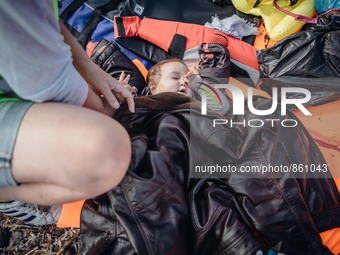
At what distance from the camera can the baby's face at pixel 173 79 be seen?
159cm

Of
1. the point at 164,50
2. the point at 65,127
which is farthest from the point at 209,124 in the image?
the point at 164,50

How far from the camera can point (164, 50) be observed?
1.93 metres

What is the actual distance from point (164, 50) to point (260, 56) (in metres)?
0.53

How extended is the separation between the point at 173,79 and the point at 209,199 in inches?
26.1

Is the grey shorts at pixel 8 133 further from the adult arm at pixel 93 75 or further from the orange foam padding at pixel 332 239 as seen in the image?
the orange foam padding at pixel 332 239

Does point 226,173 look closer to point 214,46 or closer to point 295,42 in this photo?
point 214,46

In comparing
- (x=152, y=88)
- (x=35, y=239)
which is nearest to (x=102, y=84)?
(x=152, y=88)

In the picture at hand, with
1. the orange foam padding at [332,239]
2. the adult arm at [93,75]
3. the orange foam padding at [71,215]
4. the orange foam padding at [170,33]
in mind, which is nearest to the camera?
the adult arm at [93,75]

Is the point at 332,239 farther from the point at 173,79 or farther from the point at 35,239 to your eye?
the point at 35,239

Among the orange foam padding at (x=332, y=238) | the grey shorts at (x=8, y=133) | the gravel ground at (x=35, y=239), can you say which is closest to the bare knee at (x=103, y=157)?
the grey shorts at (x=8, y=133)

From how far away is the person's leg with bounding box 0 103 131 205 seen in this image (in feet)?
2.36

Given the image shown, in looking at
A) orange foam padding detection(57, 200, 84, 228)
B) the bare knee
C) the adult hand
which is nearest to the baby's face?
the adult hand

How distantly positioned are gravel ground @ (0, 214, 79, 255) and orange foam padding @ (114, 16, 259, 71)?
1073 millimetres

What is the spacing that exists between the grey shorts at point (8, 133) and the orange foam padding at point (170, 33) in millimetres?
1271
